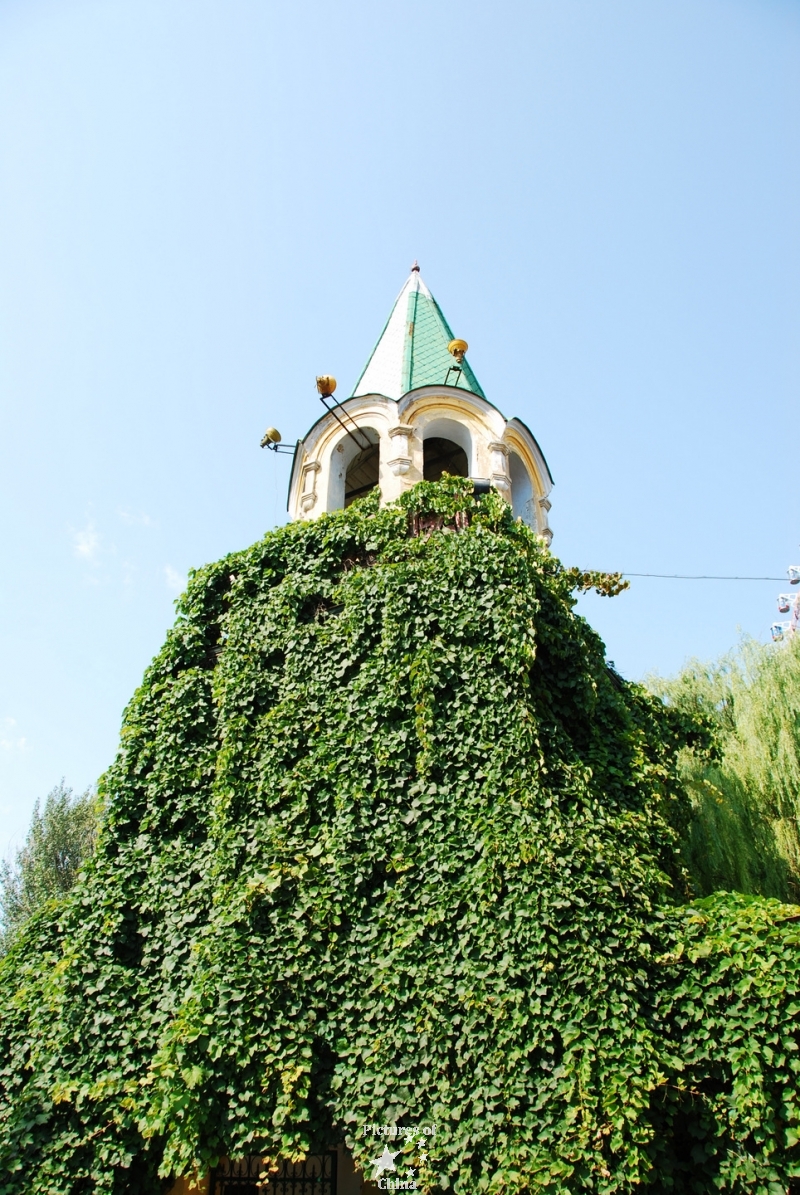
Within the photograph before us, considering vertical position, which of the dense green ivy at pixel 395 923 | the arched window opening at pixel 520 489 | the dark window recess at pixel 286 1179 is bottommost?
the dark window recess at pixel 286 1179

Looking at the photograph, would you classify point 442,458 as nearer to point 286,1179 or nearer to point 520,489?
point 520,489

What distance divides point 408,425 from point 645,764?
718 centimetres

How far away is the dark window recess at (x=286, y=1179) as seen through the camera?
852 cm

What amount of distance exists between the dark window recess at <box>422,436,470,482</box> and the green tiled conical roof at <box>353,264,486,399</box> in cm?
114

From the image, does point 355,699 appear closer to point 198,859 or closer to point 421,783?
point 421,783

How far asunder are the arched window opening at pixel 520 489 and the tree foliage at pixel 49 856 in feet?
49.0

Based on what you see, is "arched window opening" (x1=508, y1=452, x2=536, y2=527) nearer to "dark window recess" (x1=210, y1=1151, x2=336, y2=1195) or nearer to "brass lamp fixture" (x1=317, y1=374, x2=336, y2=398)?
"brass lamp fixture" (x1=317, y1=374, x2=336, y2=398)

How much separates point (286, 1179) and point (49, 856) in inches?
659

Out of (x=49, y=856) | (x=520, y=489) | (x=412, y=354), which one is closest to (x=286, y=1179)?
(x=520, y=489)

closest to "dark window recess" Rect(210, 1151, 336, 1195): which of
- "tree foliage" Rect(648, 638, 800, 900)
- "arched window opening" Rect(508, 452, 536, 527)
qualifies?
"tree foliage" Rect(648, 638, 800, 900)

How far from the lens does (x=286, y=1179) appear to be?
8.54 metres

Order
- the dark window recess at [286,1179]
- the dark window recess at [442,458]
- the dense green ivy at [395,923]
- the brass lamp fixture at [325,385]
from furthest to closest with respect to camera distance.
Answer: the dark window recess at [442,458], the brass lamp fixture at [325,385], the dark window recess at [286,1179], the dense green ivy at [395,923]

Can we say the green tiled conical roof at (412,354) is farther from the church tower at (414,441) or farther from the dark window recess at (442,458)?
the dark window recess at (442,458)

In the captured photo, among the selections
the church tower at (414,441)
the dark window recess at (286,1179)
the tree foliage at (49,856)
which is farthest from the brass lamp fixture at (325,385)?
the tree foliage at (49,856)
